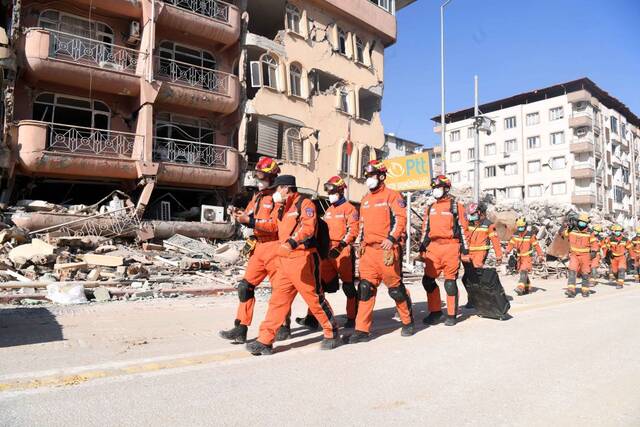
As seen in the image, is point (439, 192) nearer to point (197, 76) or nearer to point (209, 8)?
point (197, 76)

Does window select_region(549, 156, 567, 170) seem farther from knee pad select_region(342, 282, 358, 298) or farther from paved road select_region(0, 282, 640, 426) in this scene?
knee pad select_region(342, 282, 358, 298)

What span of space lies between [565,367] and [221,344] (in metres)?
Result: 3.70

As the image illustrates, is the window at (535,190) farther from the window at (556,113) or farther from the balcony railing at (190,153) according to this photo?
the balcony railing at (190,153)

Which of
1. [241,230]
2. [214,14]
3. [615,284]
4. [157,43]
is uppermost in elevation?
[214,14]

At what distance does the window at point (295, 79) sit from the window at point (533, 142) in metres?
39.0

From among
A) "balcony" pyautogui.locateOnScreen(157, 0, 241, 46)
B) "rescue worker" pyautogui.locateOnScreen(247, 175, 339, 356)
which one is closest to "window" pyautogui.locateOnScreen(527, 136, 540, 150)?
"balcony" pyautogui.locateOnScreen(157, 0, 241, 46)

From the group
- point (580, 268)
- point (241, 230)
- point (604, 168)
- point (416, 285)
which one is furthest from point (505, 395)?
point (604, 168)

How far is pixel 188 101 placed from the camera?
64.9ft

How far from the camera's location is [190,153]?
65.7 feet

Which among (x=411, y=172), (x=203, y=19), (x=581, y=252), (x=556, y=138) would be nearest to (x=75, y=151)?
(x=203, y=19)

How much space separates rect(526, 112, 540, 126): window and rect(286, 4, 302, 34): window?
38.9m

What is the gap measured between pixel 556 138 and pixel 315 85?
37991mm

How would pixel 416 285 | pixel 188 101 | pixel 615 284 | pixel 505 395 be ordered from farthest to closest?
pixel 188 101 → pixel 615 284 → pixel 416 285 → pixel 505 395

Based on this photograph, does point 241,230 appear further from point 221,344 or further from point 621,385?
point 621,385
